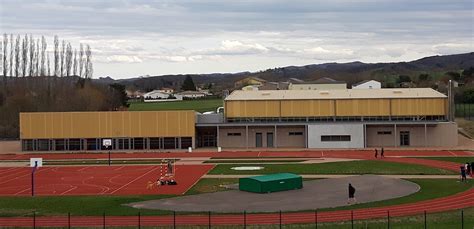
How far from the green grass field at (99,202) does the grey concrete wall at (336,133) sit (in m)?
33.3

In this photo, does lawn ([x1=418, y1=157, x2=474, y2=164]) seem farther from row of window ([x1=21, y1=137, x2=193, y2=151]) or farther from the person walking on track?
row of window ([x1=21, y1=137, x2=193, y2=151])

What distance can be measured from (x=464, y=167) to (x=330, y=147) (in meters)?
33.4

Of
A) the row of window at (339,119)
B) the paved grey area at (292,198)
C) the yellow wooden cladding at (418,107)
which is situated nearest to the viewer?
the paved grey area at (292,198)

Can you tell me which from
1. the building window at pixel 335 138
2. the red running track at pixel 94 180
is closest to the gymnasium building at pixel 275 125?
the building window at pixel 335 138

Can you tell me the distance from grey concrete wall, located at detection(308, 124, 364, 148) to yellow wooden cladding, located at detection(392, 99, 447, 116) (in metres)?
5.46

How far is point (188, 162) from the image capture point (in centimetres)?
6831

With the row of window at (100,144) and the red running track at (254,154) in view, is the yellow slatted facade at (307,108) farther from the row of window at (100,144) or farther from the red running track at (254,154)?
the row of window at (100,144)

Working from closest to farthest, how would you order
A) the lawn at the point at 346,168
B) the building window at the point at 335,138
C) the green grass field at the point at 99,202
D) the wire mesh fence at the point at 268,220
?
the wire mesh fence at the point at 268,220 < the green grass field at the point at 99,202 < the lawn at the point at 346,168 < the building window at the point at 335,138

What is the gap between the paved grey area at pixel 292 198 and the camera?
128 ft

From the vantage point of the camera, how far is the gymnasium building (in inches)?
3263

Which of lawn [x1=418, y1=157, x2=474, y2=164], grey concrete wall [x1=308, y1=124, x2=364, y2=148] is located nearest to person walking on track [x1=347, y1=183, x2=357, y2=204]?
lawn [x1=418, y1=157, x2=474, y2=164]

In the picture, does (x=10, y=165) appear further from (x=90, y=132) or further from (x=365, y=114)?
(x=365, y=114)

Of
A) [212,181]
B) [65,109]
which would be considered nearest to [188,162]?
[212,181]

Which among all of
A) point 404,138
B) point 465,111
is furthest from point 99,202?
point 465,111
